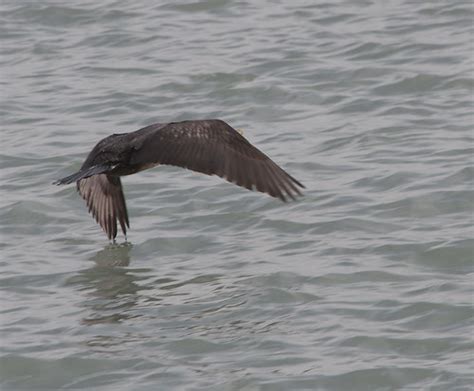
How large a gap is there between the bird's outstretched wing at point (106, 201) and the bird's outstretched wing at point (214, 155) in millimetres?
779

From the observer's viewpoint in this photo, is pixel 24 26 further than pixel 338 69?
Yes


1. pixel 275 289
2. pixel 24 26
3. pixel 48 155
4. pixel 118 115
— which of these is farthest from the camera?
pixel 24 26

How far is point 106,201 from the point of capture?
9.74 m

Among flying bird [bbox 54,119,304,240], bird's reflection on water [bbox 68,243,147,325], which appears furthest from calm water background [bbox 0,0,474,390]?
flying bird [bbox 54,119,304,240]

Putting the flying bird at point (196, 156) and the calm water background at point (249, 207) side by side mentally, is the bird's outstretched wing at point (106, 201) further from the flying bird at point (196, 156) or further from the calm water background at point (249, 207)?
the flying bird at point (196, 156)

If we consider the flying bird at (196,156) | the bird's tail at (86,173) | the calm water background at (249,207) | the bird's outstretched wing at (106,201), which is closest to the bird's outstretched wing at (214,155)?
the flying bird at (196,156)

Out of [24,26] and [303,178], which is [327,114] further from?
[24,26]

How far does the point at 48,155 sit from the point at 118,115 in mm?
1130

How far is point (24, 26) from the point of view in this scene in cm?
1452

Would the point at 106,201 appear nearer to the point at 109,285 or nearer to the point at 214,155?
the point at 109,285

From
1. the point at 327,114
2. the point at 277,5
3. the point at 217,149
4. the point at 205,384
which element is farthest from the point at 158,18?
the point at 205,384

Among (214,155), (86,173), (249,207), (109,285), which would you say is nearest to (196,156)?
(214,155)

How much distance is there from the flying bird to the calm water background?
629 mm

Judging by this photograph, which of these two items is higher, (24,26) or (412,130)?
(24,26)
